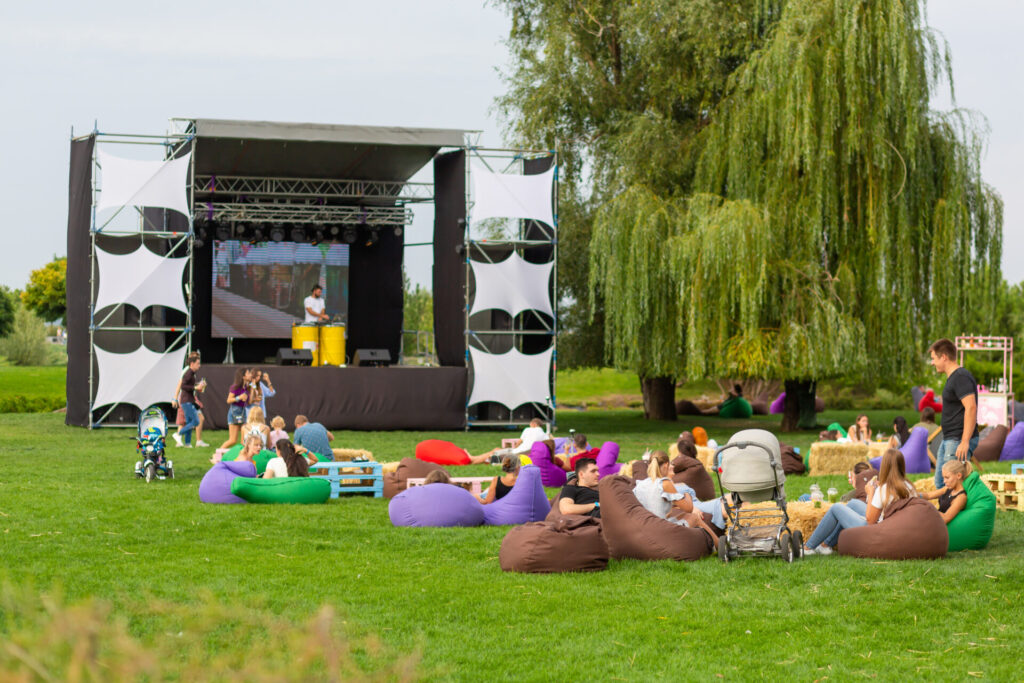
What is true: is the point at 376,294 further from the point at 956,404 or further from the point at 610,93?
the point at 956,404

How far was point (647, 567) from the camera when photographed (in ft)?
22.5

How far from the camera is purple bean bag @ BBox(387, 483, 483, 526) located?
8.62 metres

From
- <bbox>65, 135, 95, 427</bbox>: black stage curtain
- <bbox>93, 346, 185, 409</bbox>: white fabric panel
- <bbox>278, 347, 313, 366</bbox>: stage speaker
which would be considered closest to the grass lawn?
<bbox>93, 346, 185, 409</bbox>: white fabric panel

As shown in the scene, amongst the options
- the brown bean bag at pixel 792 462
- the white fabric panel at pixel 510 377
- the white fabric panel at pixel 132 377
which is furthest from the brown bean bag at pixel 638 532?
the white fabric panel at pixel 132 377

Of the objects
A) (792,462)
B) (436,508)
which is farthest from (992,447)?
(436,508)

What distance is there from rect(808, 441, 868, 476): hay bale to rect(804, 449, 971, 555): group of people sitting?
544cm

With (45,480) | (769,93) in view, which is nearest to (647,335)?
(769,93)

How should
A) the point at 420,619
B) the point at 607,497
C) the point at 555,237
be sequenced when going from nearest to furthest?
the point at 420,619, the point at 607,497, the point at 555,237

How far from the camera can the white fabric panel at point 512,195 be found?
21.1 meters

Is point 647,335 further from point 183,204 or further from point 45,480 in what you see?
point 45,480

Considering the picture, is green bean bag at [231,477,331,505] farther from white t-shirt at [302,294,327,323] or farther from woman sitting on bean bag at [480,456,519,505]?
white t-shirt at [302,294,327,323]

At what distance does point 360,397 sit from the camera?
20625 millimetres

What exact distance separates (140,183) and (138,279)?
69.1 inches

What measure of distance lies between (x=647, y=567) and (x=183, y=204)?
612 inches
